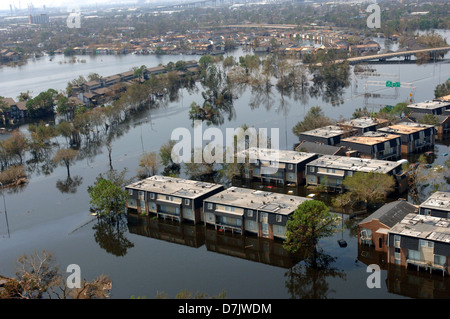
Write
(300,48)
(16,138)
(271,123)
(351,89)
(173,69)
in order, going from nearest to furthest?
1. (16,138)
2. (271,123)
3. (351,89)
4. (173,69)
5. (300,48)

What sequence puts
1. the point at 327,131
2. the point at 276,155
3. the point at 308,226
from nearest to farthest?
the point at 308,226
the point at 276,155
the point at 327,131

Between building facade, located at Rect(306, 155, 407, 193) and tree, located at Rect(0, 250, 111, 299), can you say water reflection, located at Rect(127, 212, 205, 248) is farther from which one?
building facade, located at Rect(306, 155, 407, 193)

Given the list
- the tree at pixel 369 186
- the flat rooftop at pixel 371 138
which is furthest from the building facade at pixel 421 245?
the flat rooftop at pixel 371 138

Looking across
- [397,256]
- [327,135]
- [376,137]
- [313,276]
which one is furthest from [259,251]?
[376,137]

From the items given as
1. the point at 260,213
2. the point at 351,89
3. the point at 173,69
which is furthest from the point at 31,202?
the point at 173,69

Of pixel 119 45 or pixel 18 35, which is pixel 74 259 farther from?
pixel 18 35

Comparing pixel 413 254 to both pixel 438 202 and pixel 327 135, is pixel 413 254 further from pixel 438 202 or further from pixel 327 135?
pixel 327 135

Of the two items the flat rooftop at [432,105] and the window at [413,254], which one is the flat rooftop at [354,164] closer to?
the window at [413,254]
